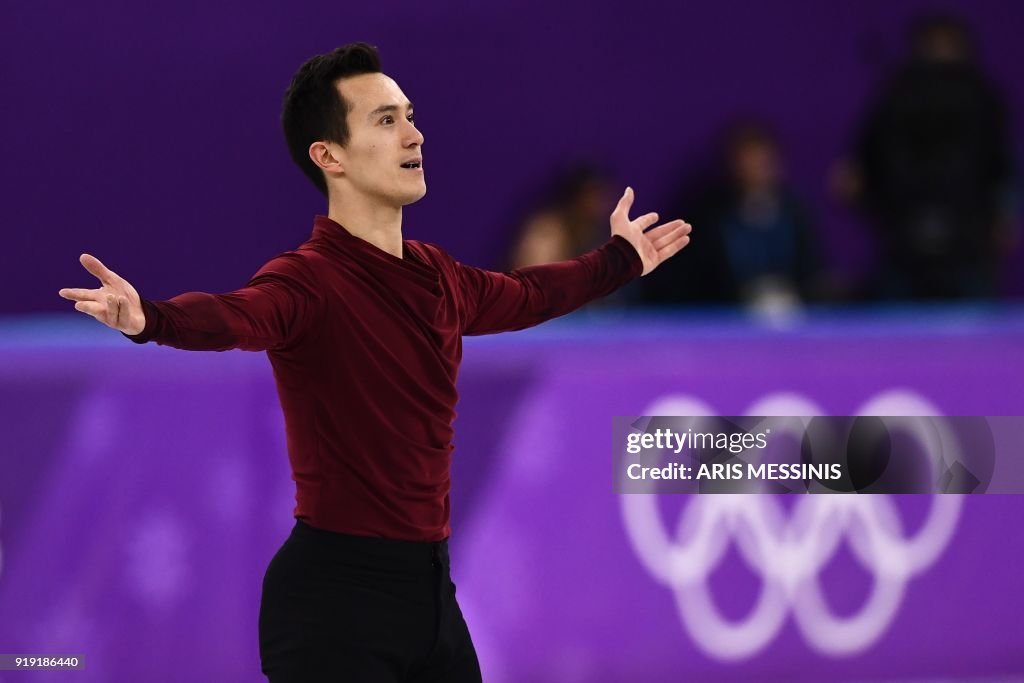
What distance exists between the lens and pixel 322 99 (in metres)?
3.92

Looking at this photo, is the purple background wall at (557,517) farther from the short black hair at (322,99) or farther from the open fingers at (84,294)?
the open fingers at (84,294)

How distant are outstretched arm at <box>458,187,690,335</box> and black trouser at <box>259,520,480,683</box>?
67 centimetres

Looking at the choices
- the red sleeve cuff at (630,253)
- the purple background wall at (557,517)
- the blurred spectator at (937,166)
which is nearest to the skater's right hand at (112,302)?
the red sleeve cuff at (630,253)

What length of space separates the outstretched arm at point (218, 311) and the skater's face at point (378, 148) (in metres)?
0.27

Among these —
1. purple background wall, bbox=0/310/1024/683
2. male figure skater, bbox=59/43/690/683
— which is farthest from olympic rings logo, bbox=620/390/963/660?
male figure skater, bbox=59/43/690/683

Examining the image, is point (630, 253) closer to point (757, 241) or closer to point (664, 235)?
point (664, 235)

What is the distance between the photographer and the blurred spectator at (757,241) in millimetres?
9078

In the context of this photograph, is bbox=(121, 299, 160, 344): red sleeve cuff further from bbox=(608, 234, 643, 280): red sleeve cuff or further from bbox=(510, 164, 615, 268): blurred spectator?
bbox=(510, 164, 615, 268): blurred spectator

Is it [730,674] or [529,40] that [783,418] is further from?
[529,40]

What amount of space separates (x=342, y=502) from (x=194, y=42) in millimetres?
6033

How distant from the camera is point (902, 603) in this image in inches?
255

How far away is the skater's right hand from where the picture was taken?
317 cm

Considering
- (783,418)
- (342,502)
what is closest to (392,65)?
(783,418)

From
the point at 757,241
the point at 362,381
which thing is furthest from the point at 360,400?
the point at 757,241
